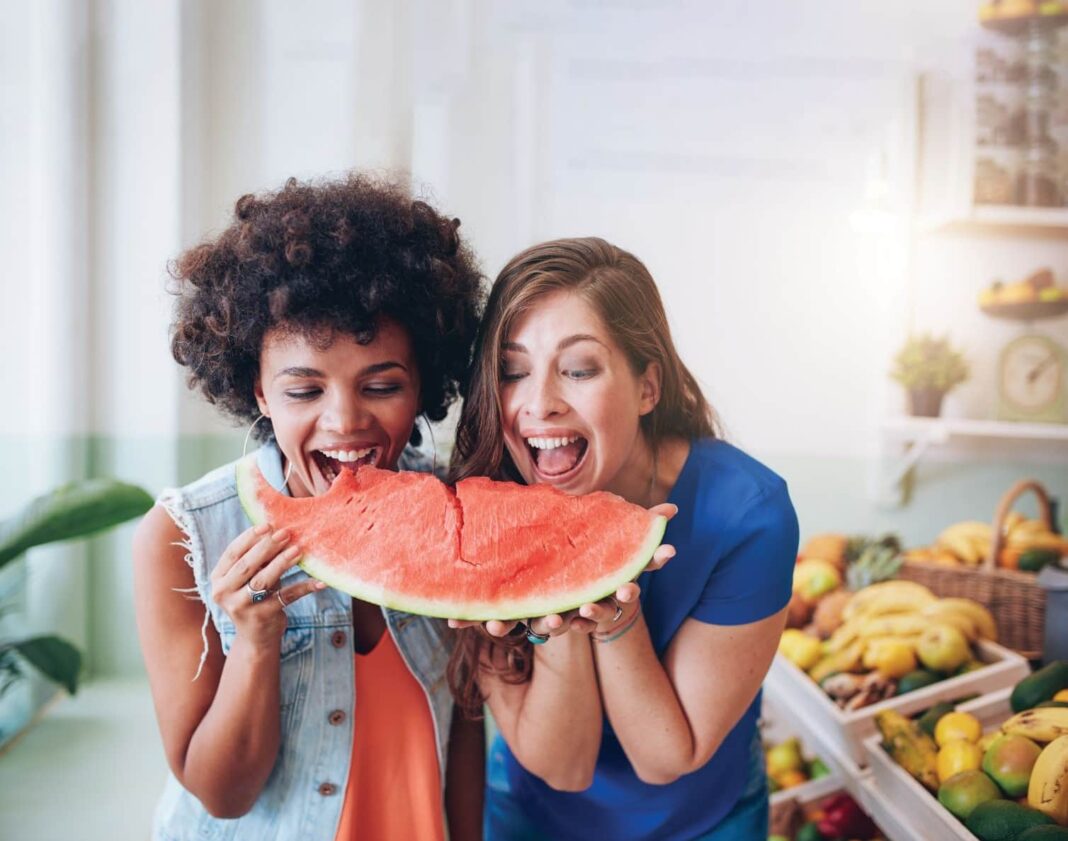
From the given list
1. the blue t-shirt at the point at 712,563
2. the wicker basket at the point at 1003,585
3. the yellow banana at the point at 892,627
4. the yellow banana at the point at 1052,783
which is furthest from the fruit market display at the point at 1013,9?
the yellow banana at the point at 1052,783

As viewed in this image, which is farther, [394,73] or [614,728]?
[394,73]

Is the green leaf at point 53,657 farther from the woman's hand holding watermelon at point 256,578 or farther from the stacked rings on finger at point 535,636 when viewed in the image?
the stacked rings on finger at point 535,636

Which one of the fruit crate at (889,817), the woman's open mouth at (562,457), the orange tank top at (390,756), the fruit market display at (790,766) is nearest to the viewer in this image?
the woman's open mouth at (562,457)

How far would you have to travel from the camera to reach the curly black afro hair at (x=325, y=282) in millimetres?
832

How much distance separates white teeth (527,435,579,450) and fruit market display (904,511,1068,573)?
2.64ft

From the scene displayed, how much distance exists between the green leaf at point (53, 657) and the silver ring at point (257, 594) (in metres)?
0.60

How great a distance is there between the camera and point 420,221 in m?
0.90

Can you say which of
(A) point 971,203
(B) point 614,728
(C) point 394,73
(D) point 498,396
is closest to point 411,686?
(B) point 614,728

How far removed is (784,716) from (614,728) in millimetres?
570

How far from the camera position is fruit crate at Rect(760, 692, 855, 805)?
4.13 feet

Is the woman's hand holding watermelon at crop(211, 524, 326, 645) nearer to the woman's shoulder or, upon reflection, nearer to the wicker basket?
the woman's shoulder

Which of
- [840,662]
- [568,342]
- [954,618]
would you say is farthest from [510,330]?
[954,618]

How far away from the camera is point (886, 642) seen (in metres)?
1.27

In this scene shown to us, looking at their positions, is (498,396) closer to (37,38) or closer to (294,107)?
(294,107)
